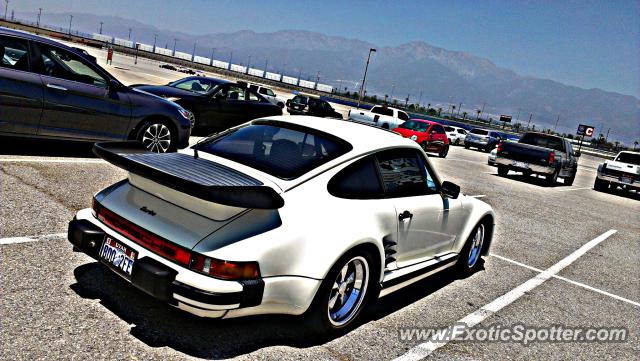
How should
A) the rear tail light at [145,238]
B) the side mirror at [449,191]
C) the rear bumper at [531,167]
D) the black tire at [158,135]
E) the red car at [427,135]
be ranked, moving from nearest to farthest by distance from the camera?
1. the rear tail light at [145,238]
2. the side mirror at [449,191]
3. the black tire at [158,135]
4. the rear bumper at [531,167]
5. the red car at [427,135]

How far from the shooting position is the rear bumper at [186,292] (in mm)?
3182

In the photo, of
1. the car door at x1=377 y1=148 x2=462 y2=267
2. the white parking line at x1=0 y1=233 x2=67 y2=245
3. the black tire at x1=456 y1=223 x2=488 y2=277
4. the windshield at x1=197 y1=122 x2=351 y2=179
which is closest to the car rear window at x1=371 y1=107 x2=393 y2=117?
the black tire at x1=456 y1=223 x2=488 y2=277

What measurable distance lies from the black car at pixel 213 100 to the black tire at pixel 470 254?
8524mm

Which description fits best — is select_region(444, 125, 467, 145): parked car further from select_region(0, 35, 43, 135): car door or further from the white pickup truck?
select_region(0, 35, 43, 135): car door

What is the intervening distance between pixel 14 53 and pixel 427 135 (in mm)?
17800

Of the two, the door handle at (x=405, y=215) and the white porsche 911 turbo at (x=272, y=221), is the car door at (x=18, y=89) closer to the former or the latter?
the white porsche 911 turbo at (x=272, y=221)

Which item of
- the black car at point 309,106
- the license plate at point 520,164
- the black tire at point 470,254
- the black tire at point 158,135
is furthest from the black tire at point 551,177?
the black car at point 309,106

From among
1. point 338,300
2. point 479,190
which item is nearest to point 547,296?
point 338,300

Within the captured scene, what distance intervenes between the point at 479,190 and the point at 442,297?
8975mm

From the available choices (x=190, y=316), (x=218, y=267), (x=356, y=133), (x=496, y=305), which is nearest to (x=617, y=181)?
(x=496, y=305)

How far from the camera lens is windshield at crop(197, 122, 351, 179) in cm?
405

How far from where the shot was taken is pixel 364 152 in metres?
4.28

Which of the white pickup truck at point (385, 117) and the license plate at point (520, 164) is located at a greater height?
the white pickup truck at point (385, 117)

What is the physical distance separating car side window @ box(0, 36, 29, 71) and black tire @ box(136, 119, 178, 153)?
194cm
